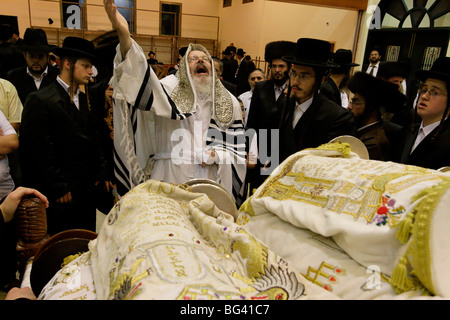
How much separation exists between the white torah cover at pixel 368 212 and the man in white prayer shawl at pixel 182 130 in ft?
3.34

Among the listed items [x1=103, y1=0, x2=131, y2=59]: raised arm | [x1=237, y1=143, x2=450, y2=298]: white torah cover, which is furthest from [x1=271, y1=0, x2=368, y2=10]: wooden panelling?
[x1=237, y1=143, x2=450, y2=298]: white torah cover

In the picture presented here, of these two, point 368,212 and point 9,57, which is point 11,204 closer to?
point 368,212

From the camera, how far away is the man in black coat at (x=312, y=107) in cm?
247

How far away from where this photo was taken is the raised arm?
195 centimetres

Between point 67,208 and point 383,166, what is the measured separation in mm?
2471

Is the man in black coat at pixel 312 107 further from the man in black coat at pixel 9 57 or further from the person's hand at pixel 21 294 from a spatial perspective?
the man in black coat at pixel 9 57

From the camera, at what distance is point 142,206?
56.1 inches

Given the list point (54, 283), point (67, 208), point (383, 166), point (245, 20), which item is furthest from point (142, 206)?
point (245, 20)

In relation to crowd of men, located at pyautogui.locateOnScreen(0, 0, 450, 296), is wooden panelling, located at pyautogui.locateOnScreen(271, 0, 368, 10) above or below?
above

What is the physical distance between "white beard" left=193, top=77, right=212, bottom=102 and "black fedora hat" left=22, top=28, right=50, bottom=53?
240 centimetres

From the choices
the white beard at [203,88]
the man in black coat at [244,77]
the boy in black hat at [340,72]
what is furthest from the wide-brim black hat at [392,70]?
the man in black coat at [244,77]

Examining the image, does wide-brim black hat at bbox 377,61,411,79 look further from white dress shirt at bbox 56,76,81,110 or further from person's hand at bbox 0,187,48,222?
person's hand at bbox 0,187,48,222

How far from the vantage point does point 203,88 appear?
2.78m

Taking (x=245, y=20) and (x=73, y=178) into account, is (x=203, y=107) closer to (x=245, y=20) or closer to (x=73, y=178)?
(x=73, y=178)
